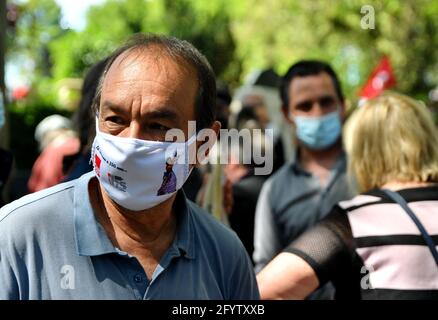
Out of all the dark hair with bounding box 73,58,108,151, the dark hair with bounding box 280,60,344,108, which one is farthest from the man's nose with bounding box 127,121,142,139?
the dark hair with bounding box 280,60,344,108

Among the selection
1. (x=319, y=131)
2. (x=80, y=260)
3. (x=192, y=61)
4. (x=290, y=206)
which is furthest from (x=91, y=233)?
(x=319, y=131)

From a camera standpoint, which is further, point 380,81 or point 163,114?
point 380,81

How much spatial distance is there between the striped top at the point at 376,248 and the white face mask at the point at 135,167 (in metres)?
0.92

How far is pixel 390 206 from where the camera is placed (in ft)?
8.64

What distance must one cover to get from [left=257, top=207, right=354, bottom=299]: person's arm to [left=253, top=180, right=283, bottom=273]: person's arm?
94 centimetres

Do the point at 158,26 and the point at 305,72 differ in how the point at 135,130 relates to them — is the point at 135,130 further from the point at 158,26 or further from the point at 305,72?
the point at 158,26

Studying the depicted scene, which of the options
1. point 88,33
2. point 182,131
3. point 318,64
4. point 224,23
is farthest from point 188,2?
point 182,131

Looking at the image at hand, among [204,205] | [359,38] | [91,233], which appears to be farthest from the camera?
[359,38]

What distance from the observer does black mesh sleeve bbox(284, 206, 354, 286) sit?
8.80 ft

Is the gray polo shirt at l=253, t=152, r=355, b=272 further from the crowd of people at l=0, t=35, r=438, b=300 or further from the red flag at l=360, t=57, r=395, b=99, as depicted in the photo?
the red flag at l=360, t=57, r=395, b=99

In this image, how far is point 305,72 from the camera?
165 inches

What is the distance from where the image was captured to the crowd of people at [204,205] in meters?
1.82

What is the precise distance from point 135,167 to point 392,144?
132 centimetres

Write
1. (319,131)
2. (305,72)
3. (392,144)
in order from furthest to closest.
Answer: (305,72), (319,131), (392,144)
